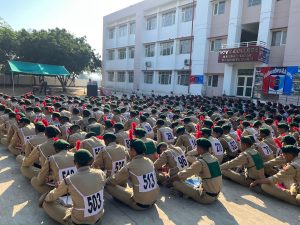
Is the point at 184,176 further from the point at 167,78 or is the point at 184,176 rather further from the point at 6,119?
the point at 167,78

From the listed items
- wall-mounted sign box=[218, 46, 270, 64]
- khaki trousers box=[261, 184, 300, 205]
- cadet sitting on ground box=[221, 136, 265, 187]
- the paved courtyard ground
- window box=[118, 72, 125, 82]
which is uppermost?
wall-mounted sign box=[218, 46, 270, 64]

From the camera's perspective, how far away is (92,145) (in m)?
5.61

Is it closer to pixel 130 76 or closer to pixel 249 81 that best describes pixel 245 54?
pixel 249 81

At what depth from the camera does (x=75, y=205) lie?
11.9 feet

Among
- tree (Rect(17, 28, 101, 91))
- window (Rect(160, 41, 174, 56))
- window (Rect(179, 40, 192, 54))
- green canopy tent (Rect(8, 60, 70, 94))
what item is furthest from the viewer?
tree (Rect(17, 28, 101, 91))

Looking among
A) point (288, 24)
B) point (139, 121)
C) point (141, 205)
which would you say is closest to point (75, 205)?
point (141, 205)

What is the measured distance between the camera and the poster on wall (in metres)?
18.9

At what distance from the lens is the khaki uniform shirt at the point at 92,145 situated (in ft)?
18.3

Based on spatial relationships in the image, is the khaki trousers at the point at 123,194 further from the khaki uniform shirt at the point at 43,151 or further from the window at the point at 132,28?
the window at the point at 132,28

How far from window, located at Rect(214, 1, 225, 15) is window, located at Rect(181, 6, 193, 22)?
126 inches

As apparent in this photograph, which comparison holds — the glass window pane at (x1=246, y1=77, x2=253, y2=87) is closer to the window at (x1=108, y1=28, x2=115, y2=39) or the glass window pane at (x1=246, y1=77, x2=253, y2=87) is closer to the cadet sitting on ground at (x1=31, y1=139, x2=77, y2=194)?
the cadet sitting on ground at (x1=31, y1=139, x2=77, y2=194)

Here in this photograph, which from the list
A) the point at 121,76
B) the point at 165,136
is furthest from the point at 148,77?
the point at 165,136

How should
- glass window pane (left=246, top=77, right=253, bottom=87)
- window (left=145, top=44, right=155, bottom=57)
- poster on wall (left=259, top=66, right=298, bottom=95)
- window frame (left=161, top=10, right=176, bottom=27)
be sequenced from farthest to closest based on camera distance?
1. window (left=145, top=44, right=155, bottom=57)
2. window frame (left=161, top=10, right=176, bottom=27)
3. glass window pane (left=246, top=77, right=253, bottom=87)
4. poster on wall (left=259, top=66, right=298, bottom=95)

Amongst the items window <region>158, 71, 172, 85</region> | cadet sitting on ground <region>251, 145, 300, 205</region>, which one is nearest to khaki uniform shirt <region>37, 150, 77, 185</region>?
cadet sitting on ground <region>251, 145, 300, 205</region>
